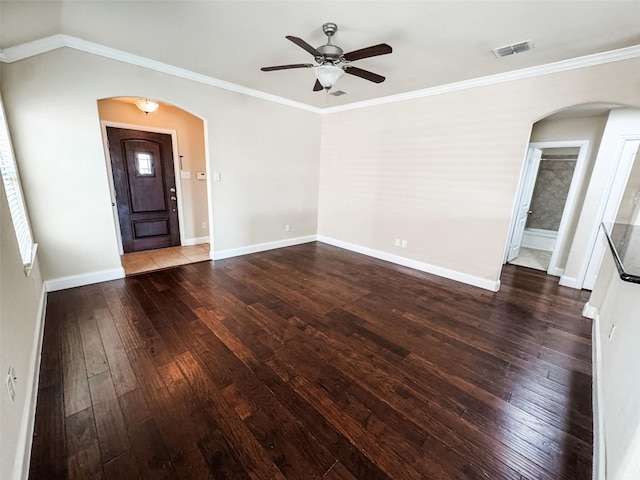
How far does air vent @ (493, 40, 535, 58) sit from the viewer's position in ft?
8.13

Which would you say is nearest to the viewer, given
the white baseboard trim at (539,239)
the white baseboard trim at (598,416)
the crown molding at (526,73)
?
the white baseboard trim at (598,416)

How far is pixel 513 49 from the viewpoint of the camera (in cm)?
258

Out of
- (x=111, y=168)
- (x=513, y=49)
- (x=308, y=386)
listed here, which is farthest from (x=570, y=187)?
(x=111, y=168)

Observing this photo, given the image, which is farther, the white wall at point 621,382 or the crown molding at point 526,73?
the crown molding at point 526,73

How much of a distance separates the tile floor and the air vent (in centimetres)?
355

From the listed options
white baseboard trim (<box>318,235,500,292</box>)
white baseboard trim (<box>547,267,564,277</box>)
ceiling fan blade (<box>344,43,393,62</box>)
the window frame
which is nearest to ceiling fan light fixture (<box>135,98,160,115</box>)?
the window frame

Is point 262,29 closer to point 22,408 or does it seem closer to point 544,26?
point 544,26

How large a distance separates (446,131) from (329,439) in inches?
154

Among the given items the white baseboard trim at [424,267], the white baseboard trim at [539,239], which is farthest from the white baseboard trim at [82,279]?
the white baseboard trim at [539,239]

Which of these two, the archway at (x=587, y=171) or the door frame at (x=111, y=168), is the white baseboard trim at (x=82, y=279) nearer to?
the door frame at (x=111, y=168)

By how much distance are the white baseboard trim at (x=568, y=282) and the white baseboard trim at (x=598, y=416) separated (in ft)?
5.01

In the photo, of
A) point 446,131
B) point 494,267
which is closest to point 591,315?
point 494,267

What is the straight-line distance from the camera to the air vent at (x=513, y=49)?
248cm

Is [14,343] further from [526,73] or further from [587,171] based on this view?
[587,171]
